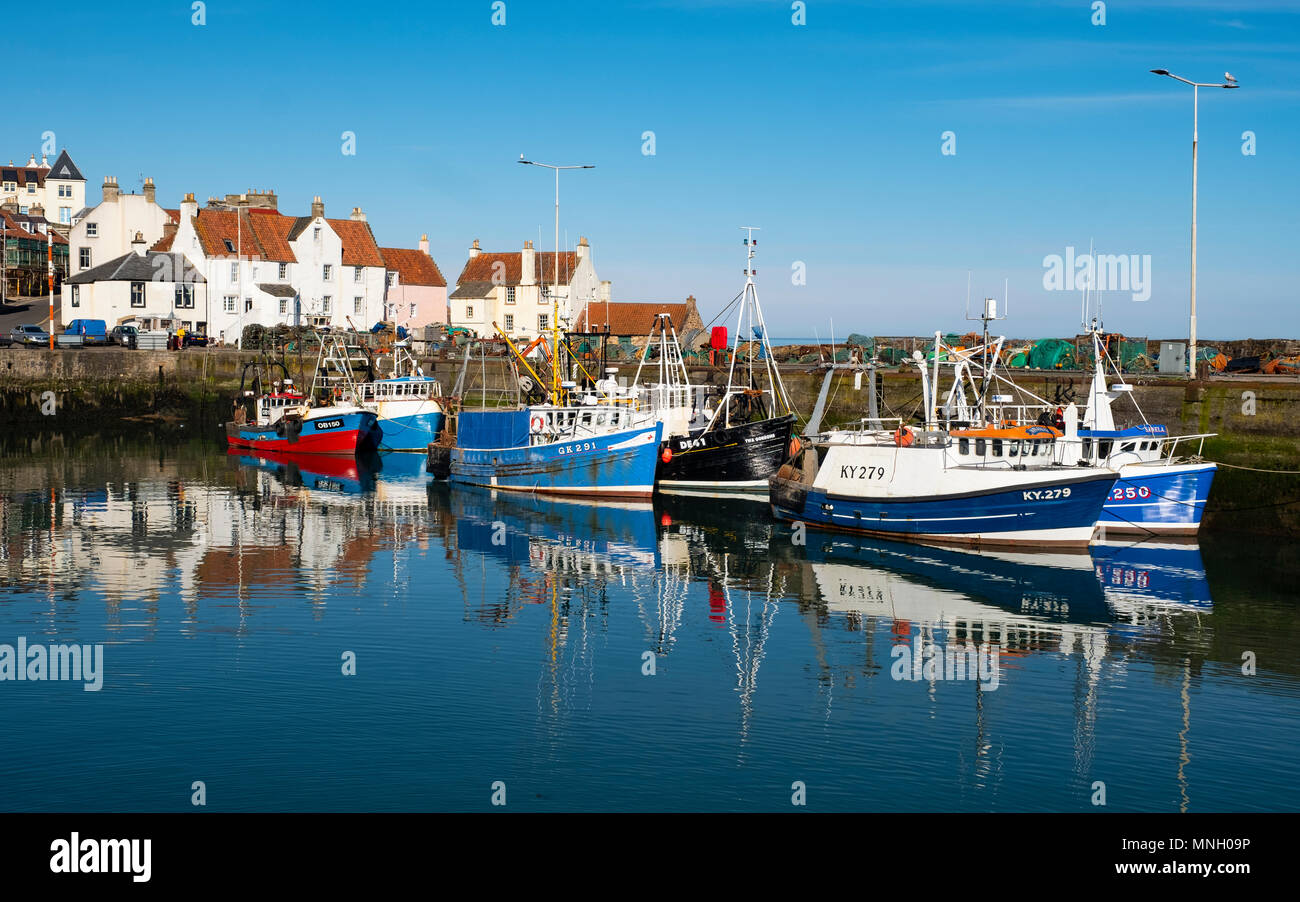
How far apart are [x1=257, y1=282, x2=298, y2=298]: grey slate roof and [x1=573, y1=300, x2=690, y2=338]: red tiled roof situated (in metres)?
18.2

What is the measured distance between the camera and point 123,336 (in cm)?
7169

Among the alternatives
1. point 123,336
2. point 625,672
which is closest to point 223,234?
point 123,336

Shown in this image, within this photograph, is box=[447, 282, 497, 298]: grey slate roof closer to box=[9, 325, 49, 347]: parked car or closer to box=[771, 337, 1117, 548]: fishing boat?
box=[9, 325, 49, 347]: parked car

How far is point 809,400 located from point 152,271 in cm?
4468

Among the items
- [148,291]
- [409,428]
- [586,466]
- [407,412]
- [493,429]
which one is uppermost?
[148,291]

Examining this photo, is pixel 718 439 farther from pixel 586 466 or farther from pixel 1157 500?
pixel 1157 500

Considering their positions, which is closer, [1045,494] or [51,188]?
[1045,494]

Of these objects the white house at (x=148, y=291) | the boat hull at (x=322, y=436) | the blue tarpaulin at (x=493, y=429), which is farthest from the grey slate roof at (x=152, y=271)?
the blue tarpaulin at (x=493, y=429)

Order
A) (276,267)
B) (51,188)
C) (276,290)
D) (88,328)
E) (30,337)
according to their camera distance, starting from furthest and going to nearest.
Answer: (51,188) → (276,267) → (276,290) → (88,328) → (30,337)

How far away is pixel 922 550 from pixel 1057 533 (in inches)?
137

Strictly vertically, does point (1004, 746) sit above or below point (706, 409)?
below

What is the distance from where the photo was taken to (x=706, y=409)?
48.2 meters
